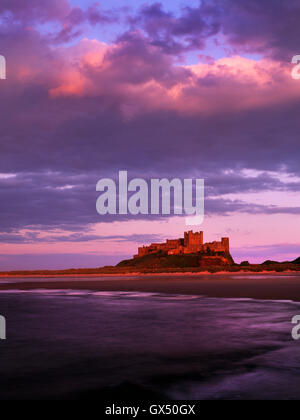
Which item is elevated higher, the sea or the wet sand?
the sea

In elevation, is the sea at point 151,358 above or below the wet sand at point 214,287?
above

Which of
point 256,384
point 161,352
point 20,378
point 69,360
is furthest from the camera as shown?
point 161,352

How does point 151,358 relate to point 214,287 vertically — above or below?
above

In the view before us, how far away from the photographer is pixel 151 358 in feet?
35.0

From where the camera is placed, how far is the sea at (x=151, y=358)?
788cm

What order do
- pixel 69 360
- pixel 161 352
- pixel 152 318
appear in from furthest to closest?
pixel 152 318 → pixel 161 352 → pixel 69 360

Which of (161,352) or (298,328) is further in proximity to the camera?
(298,328)

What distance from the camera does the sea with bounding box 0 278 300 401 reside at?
7883 millimetres

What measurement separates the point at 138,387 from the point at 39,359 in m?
3.58

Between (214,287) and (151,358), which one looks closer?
(151,358)
